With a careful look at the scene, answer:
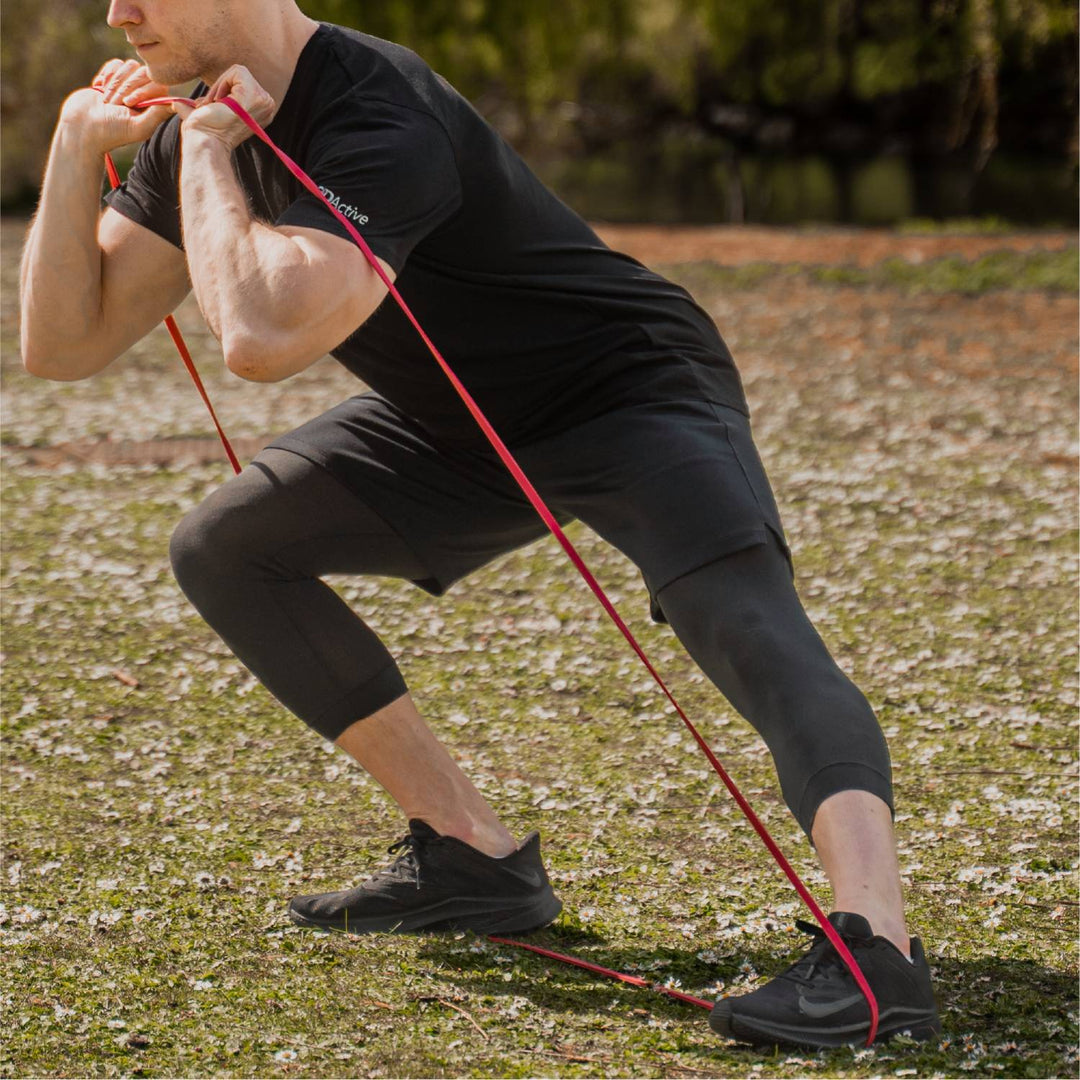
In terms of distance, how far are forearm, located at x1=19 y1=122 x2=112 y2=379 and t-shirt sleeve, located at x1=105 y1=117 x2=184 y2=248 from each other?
0.08 metres

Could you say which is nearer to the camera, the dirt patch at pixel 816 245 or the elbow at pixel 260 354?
the elbow at pixel 260 354

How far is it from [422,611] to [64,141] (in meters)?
2.89

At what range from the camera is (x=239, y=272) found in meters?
2.64

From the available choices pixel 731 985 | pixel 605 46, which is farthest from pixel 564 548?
pixel 605 46

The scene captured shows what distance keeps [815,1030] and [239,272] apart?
5.24ft

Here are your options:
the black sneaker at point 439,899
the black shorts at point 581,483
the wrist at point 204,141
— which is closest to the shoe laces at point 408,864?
the black sneaker at point 439,899

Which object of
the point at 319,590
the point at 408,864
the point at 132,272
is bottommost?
the point at 408,864

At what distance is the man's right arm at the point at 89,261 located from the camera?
3.08m

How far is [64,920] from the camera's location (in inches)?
129

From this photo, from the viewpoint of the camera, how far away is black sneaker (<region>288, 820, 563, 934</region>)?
10.6 feet

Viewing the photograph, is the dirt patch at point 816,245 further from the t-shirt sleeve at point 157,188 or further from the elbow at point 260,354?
the elbow at point 260,354

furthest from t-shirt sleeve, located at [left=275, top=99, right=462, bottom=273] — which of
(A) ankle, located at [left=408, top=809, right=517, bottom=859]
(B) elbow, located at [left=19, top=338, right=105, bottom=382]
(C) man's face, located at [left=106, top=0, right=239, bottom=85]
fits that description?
(A) ankle, located at [left=408, top=809, right=517, bottom=859]

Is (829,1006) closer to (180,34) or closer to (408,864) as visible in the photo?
(408,864)

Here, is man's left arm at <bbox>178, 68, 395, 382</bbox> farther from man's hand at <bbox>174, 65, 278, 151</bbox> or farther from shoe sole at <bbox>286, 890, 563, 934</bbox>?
shoe sole at <bbox>286, 890, 563, 934</bbox>
